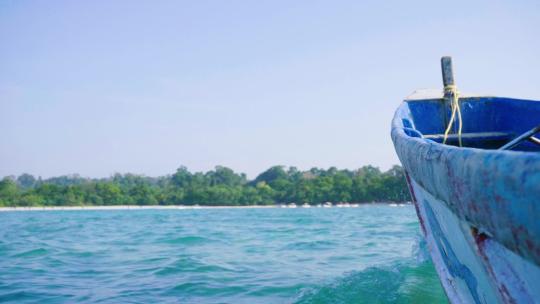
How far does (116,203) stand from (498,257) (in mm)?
81509

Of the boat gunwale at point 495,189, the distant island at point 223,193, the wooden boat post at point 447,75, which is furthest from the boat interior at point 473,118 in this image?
the distant island at point 223,193

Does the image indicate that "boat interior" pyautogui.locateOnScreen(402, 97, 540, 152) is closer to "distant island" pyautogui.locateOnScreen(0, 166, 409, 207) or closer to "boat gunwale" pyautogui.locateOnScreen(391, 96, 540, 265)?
"boat gunwale" pyautogui.locateOnScreen(391, 96, 540, 265)

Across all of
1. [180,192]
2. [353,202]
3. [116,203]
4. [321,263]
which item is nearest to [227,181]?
[180,192]

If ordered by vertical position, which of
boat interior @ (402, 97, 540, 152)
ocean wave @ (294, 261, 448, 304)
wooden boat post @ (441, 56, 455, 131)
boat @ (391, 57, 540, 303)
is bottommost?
ocean wave @ (294, 261, 448, 304)

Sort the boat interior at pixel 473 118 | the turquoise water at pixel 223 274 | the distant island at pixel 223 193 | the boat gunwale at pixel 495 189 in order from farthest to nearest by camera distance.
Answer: the distant island at pixel 223 193
the turquoise water at pixel 223 274
the boat interior at pixel 473 118
the boat gunwale at pixel 495 189

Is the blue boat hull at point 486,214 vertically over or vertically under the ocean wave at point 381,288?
over

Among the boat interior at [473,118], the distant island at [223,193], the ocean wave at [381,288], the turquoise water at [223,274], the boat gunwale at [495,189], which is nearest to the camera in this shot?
the boat gunwale at [495,189]

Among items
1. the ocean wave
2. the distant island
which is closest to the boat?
the ocean wave

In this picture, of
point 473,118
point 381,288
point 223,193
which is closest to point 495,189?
point 473,118

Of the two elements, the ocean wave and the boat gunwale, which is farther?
the ocean wave

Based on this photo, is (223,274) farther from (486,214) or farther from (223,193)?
(223,193)

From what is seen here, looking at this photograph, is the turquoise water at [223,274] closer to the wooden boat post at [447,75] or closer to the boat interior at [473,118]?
the boat interior at [473,118]

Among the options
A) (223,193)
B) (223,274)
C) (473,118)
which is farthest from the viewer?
(223,193)

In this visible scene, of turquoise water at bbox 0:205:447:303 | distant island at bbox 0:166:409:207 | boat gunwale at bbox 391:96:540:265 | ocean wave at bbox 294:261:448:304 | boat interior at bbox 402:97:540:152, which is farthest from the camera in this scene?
distant island at bbox 0:166:409:207
